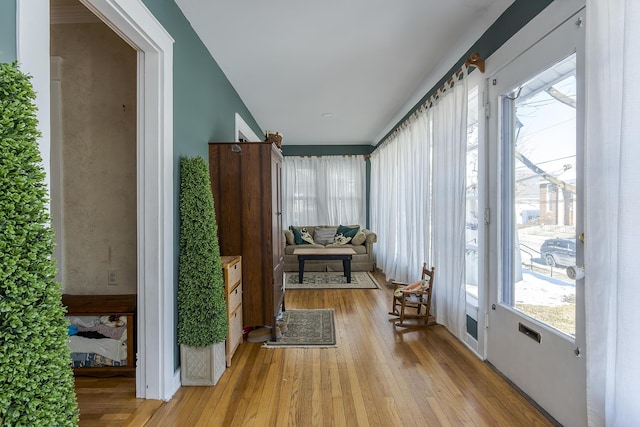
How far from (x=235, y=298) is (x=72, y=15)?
2456 mm

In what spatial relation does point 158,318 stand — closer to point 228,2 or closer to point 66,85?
point 66,85

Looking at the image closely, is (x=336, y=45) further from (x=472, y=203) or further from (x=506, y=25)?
(x=472, y=203)

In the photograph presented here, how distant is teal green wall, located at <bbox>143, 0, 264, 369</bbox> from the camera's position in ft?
7.38

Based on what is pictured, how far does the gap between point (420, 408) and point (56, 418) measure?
1835mm

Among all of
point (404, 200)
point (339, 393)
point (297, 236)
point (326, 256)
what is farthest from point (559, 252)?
point (297, 236)

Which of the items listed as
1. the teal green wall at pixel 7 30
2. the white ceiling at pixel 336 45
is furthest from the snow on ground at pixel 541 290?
the teal green wall at pixel 7 30

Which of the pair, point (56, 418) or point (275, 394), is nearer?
point (56, 418)

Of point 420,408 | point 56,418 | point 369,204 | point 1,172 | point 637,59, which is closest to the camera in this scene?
point 1,172

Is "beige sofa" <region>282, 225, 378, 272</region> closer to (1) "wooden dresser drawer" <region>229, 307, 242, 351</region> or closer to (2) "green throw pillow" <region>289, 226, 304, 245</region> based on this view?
(2) "green throw pillow" <region>289, 226, 304, 245</region>

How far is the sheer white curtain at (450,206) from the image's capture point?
2941 millimetres

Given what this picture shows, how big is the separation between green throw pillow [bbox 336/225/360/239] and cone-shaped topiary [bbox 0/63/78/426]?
610cm

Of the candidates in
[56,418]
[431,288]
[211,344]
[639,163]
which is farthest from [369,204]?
[56,418]

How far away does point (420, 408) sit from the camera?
1984 mm

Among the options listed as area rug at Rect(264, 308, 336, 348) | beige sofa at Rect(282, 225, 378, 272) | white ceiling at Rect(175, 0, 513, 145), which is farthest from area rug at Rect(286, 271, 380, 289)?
white ceiling at Rect(175, 0, 513, 145)
